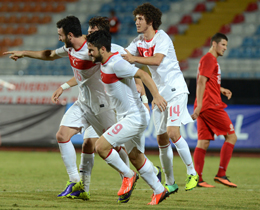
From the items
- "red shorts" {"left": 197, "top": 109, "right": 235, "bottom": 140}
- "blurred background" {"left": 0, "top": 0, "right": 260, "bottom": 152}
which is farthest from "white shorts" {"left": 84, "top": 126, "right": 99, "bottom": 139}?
"blurred background" {"left": 0, "top": 0, "right": 260, "bottom": 152}

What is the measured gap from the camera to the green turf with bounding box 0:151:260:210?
424cm

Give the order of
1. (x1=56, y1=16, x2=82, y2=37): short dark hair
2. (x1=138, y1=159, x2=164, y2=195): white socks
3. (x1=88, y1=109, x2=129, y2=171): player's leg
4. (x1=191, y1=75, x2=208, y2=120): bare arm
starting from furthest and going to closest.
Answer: (x1=191, y1=75, x2=208, y2=120): bare arm
(x1=88, y1=109, x2=129, y2=171): player's leg
(x1=56, y1=16, x2=82, y2=37): short dark hair
(x1=138, y1=159, x2=164, y2=195): white socks

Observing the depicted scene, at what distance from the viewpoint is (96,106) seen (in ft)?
15.8

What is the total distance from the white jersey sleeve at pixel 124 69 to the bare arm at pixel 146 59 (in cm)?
29

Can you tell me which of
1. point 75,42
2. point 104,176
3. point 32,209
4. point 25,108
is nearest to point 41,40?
point 25,108

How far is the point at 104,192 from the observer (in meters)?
5.30

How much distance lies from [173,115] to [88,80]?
112 cm

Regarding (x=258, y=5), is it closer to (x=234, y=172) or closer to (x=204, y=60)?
(x=234, y=172)

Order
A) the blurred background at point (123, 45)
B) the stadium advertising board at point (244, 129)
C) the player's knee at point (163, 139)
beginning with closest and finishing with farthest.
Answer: the player's knee at point (163, 139) < the stadium advertising board at point (244, 129) < the blurred background at point (123, 45)

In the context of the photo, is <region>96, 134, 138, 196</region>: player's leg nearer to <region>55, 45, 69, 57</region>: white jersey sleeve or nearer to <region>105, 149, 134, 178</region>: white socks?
<region>105, 149, 134, 178</region>: white socks

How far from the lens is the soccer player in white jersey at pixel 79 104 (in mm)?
4676

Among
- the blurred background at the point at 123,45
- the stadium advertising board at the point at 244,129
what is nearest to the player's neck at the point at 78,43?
the stadium advertising board at the point at 244,129

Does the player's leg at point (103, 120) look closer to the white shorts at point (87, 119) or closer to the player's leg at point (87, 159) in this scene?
the white shorts at point (87, 119)

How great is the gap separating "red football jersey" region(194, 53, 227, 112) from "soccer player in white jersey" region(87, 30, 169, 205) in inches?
84.2
